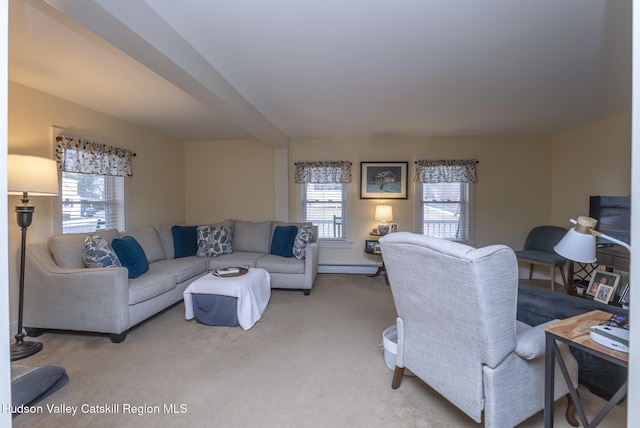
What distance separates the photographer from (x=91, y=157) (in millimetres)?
3371

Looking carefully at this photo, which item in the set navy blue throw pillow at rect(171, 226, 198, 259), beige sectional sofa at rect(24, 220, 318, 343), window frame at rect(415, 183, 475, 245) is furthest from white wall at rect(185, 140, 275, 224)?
window frame at rect(415, 183, 475, 245)

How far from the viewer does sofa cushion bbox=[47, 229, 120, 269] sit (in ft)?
8.89

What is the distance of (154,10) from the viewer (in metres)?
1.68

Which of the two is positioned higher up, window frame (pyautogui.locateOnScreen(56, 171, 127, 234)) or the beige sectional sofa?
window frame (pyautogui.locateOnScreen(56, 171, 127, 234))

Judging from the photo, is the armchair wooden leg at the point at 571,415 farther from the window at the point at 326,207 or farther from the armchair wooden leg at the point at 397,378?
the window at the point at 326,207

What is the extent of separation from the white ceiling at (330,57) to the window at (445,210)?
4.69 ft

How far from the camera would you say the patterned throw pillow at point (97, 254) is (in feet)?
8.93

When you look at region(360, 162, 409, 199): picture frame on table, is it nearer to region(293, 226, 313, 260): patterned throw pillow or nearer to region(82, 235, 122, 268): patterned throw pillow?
region(293, 226, 313, 260): patterned throw pillow

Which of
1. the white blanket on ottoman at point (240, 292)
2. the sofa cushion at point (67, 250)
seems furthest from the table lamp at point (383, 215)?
the sofa cushion at point (67, 250)

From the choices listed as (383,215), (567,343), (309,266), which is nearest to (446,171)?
(383,215)

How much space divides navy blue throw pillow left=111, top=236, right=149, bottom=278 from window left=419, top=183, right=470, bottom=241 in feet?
12.9

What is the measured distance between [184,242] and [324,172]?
2.37m

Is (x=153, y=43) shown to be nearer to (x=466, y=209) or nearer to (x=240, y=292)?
(x=240, y=292)

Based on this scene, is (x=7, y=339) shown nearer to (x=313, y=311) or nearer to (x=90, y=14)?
(x=90, y=14)
